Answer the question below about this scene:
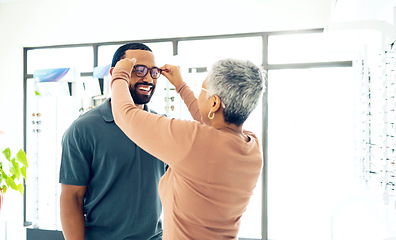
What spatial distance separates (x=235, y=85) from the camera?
1.07 metres

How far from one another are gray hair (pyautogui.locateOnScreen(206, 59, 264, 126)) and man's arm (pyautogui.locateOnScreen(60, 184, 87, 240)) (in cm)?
70

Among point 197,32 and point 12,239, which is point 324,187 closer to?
point 197,32

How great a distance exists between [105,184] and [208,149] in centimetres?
55

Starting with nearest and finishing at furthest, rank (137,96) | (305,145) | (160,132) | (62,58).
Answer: (160,132) → (137,96) → (305,145) → (62,58)

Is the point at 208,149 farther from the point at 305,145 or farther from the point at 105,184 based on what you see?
the point at 305,145

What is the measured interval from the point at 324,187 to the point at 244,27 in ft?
6.96

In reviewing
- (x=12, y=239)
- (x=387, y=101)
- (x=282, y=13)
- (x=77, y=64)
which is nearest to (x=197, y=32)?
(x=282, y=13)

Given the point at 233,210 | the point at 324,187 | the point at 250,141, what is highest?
the point at 250,141

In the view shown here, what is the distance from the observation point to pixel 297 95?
434cm

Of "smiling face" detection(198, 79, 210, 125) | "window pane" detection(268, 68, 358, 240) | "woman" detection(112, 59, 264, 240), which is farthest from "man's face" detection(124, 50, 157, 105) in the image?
"window pane" detection(268, 68, 358, 240)

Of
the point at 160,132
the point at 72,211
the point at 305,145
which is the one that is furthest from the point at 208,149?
Answer: the point at 305,145

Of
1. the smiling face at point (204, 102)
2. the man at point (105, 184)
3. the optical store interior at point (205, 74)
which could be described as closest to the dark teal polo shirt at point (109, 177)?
the man at point (105, 184)

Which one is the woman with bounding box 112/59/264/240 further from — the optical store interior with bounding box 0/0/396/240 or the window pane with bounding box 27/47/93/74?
the window pane with bounding box 27/47/93/74

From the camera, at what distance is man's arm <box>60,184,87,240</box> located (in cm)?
139
